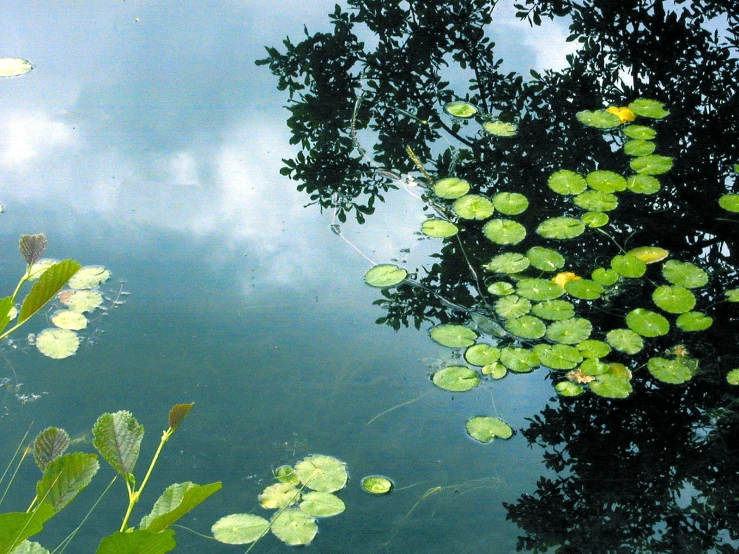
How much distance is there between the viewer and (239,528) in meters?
1.39

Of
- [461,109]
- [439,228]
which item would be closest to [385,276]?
[439,228]

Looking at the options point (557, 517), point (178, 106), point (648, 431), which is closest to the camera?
point (557, 517)

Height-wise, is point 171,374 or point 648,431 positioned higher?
point 171,374

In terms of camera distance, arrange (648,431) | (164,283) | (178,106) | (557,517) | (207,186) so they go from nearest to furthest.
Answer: (557,517) < (648,431) < (164,283) < (207,186) < (178,106)

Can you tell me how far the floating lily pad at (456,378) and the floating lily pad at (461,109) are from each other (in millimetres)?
1295

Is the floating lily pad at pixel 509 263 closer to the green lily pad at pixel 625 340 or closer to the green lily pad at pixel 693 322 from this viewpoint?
the green lily pad at pixel 625 340

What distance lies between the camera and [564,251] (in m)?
2.15

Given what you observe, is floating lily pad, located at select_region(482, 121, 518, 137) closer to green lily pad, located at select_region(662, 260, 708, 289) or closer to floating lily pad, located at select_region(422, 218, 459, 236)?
floating lily pad, located at select_region(422, 218, 459, 236)

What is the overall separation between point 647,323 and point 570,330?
21 cm

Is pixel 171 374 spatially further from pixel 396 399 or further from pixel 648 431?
pixel 648 431

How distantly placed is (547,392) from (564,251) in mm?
512

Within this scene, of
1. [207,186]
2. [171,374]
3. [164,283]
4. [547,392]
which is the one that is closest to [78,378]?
[171,374]

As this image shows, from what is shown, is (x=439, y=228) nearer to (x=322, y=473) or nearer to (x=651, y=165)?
(x=651, y=165)

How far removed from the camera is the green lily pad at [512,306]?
6.24 ft
